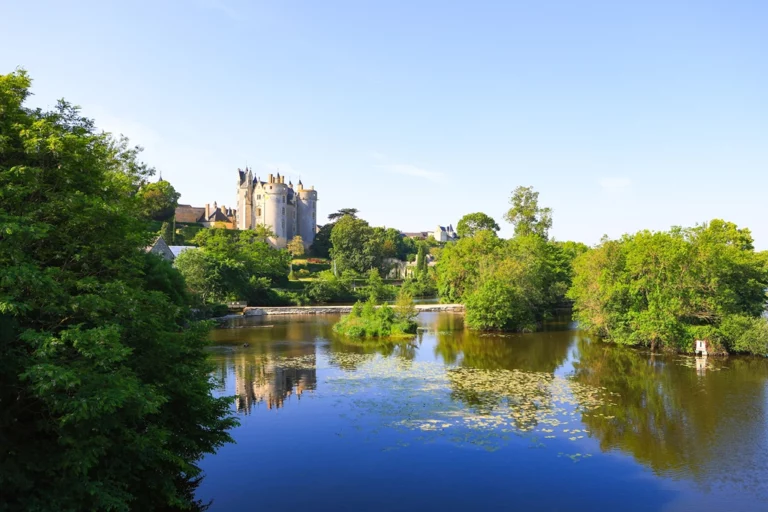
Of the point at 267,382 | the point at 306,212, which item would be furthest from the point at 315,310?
the point at 306,212

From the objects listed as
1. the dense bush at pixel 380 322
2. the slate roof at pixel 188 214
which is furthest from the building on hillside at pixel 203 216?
the dense bush at pixel 380 322

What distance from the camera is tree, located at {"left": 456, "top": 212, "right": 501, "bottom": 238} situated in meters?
82.6

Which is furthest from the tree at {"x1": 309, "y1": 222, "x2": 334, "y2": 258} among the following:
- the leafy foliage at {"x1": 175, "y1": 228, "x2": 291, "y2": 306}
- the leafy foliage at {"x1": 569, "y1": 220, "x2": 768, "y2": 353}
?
the leafy foliage at {"x1": 569, "y1": 220, "x2": 768, "y2": 353}

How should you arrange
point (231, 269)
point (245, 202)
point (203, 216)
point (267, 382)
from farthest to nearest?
1. point (203, 216)
2. point (245, 202)
3. point (231, 269)
4. point (267, 382)

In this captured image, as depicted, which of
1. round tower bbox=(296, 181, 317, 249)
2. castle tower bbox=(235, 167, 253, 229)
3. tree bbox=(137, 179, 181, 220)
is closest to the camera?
tree bbox=(137, 179, 181, 220)

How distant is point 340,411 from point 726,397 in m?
14.8

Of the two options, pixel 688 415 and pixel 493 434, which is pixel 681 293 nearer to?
pixel 688 415

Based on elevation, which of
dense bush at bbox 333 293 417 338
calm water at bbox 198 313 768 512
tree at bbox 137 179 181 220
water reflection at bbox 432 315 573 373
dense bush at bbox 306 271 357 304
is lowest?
calm water at bbox 198 313 768 512

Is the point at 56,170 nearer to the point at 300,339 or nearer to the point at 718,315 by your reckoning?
the point at 300,339

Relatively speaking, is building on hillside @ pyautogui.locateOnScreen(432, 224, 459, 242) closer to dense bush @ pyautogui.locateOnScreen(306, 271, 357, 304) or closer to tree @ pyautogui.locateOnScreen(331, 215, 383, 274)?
tree @ pyautogui.locateOnScreen(331, 215, 383, 274)

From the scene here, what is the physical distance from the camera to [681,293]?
32656 millimetres

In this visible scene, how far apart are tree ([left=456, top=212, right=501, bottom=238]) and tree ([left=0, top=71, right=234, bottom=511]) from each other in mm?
70658

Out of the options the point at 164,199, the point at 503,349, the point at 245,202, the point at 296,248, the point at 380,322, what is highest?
the point at 245,202

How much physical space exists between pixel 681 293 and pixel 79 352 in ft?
105
